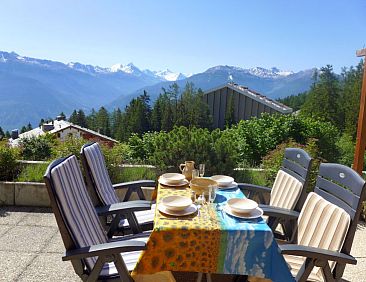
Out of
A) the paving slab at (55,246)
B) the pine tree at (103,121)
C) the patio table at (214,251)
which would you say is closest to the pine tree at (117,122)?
the pine tree at (103,121)

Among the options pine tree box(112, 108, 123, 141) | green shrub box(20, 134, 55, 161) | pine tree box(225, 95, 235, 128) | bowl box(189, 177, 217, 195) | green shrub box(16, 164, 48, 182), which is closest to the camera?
bowl box(189, 177, 217, 195)

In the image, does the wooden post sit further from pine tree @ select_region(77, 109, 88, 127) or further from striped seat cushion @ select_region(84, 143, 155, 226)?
pine tree @ select_region(77, 109, 88, 127)

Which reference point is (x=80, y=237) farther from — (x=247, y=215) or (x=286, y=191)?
(x=286, y=191)

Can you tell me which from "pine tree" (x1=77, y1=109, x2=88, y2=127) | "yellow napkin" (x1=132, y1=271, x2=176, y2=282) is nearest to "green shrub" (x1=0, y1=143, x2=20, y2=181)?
"yellow napkin" (x1=132, y1=271, x2=176, y2=282)

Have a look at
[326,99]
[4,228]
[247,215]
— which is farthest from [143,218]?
[326,99]

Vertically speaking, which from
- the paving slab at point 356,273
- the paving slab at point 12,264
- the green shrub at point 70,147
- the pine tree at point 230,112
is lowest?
the pine tree at point 230,112

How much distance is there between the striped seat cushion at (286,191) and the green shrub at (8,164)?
3492 millimetres

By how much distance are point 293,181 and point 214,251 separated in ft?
3.89

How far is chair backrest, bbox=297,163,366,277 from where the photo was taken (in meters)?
1.91

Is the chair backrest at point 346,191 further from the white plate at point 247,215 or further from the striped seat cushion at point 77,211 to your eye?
the striped seat cushion at point 77,211

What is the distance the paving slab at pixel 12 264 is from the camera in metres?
2.72

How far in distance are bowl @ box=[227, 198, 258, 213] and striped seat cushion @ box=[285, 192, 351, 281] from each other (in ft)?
1.26

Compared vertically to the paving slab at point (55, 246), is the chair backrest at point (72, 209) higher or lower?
higher

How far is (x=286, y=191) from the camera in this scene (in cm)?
284
